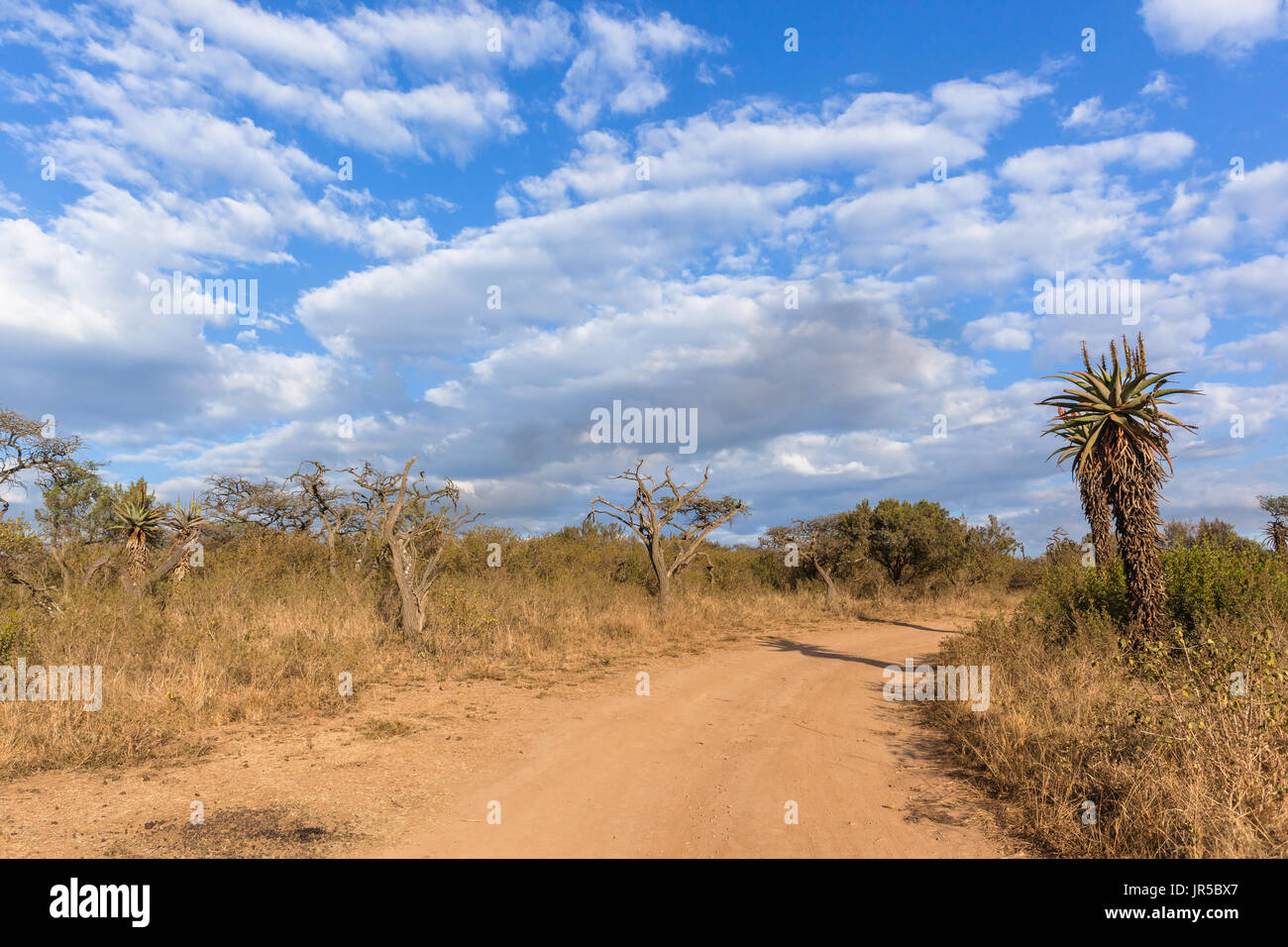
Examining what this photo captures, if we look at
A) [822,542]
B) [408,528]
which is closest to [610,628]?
[408,528]

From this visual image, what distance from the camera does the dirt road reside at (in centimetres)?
505

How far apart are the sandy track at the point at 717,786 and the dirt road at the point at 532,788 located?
3 cm

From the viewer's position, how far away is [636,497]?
65.2 feet

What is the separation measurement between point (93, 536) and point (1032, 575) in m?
34.9

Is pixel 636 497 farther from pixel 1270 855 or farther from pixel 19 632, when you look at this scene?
pixel 1270 855

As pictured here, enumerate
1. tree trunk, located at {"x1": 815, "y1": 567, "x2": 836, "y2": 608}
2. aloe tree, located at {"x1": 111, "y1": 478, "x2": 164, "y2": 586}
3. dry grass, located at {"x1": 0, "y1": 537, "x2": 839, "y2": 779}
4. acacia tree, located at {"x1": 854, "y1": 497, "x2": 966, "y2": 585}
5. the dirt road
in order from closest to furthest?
the dirt road
dry grass, located at {"x1": 0, "y1": 537, "x2": 839, "y2": 779}
aloe tree, located at {"x1": 111, "y1": 478, "x2": 164, "y2": 586}
tree trunk, located at {"x1": 815, "y1": 567, "x2": 836, "y2": 608}
acacia tree, located at {"x1": 854, "y1": 497, "x2": 966, "y2": 585}

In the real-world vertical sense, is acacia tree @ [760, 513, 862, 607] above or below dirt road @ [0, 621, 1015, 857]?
above

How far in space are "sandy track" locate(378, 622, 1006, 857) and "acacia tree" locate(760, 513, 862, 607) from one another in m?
16.1

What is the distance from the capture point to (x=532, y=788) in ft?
20.8

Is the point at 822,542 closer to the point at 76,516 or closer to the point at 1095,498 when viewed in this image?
the point at 1095,498

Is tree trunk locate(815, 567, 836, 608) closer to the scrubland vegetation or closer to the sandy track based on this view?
the scrubland vegetation

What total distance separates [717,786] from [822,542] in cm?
2166

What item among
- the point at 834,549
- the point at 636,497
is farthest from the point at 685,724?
the point at 834,549

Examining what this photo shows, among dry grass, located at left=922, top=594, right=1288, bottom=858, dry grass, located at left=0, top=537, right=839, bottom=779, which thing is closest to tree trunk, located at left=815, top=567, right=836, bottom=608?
dry grass, located at left=0, top=537, right=839, bottom=779
